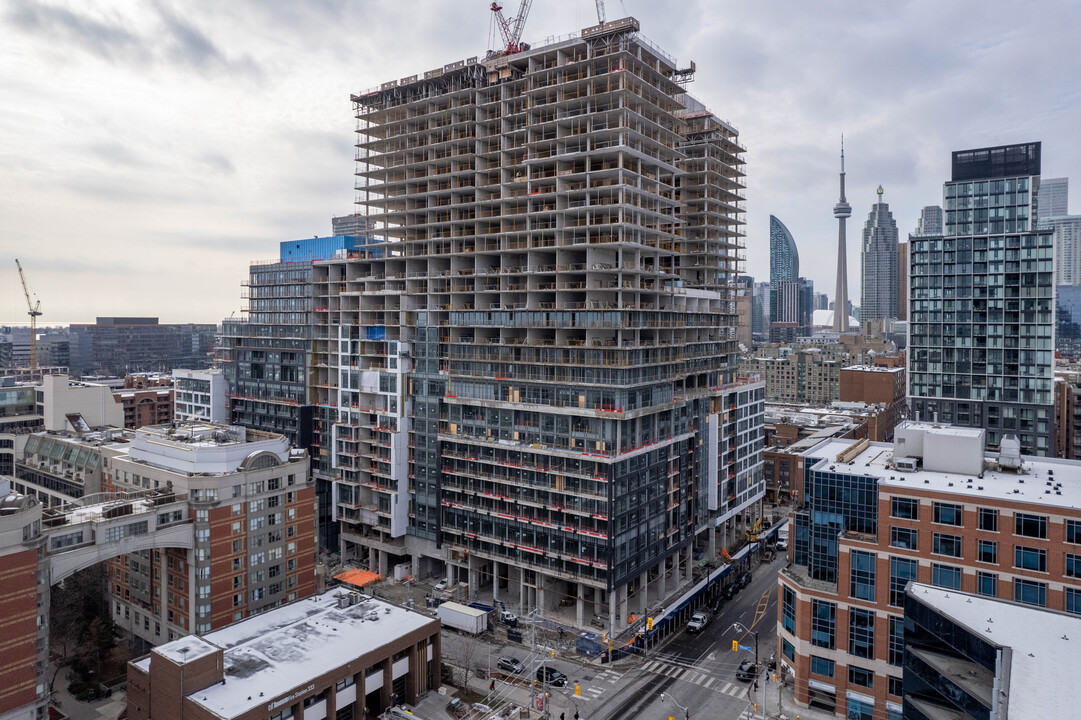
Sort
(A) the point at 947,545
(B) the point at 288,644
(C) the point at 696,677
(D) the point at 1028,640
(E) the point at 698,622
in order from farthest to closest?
(E) the point at 698,622
(C) the point at 696,677
(B) the point at 288,644
(A) the point at 947,545
(D) the point at 1028,640

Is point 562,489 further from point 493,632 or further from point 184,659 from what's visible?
point 184,659

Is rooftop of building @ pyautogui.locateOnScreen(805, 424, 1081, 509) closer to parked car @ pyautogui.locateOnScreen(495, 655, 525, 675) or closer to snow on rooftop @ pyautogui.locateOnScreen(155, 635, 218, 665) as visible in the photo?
parked car @ pyautogui.locateOnScreen(495, 655, 525, 675)

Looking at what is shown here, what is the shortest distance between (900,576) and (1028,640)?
28.9m

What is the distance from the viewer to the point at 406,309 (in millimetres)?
110750

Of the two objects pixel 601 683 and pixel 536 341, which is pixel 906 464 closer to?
pixel 601 683

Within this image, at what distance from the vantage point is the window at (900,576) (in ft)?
219

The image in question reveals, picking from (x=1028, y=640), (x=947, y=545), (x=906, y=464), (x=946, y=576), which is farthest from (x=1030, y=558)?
(x=1028, y=640)

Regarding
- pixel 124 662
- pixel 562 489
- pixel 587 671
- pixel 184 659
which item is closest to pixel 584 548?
pixel 562 489

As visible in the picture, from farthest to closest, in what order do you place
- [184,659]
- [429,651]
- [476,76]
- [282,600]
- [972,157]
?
[972,157] → [476,76] → [282,600] → [429,651] → [184,659]

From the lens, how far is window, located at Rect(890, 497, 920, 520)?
66.8 metres

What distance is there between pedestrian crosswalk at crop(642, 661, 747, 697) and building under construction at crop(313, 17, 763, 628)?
26.5ft

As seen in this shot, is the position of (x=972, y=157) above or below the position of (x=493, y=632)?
above

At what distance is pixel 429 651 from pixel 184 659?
86.0ft

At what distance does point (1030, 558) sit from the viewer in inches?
2441
